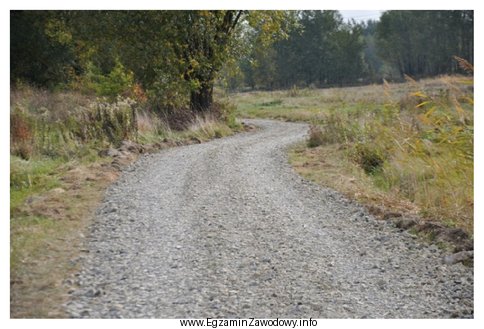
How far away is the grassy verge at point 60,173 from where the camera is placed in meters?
5.09

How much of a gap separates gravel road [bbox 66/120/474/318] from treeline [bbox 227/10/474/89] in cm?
4856

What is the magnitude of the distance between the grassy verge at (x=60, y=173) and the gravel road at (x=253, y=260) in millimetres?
297

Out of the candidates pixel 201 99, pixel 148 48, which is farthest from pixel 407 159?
pixel 201 99

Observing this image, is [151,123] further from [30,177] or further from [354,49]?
[354,49]

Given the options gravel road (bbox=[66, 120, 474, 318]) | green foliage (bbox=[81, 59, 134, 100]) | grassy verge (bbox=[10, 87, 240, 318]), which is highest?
green foliage (bbox=[81, 59, 134, 100])

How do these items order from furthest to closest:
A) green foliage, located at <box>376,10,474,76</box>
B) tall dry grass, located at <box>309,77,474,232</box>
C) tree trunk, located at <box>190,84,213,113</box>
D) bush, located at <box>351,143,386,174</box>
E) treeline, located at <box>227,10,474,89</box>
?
treeline, located at <box>227,10,474,89</box>
green foliage, located at <box>376,10,474,76</box>
tree trunk, located at <box>190,84,213,113</box>
bush, located at <box>351,143,386,174</box>
tall dry grass, located at <box>309,77,474,232</box>

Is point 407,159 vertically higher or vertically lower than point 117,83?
lower

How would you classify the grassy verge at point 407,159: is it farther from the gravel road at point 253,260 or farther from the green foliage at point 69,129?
the green foliage at point 69,129

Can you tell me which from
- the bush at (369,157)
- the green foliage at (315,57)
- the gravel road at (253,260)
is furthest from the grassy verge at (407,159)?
the green foliage at (315,57)

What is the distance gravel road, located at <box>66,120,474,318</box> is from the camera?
4.72m

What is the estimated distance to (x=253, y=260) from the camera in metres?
5.92

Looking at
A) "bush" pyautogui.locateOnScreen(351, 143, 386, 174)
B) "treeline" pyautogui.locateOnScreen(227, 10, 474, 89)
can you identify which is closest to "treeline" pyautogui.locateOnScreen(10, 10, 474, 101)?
"bush" pyautogui.locateOnScreen(351, 143, 386, 174)

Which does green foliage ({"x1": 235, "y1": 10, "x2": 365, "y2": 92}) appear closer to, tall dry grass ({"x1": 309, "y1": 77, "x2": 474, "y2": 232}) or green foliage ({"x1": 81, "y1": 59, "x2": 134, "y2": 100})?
green foliage ({"x1": 81, "y1": 59, "x2": 134, "y2": 100})

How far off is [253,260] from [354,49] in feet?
206
